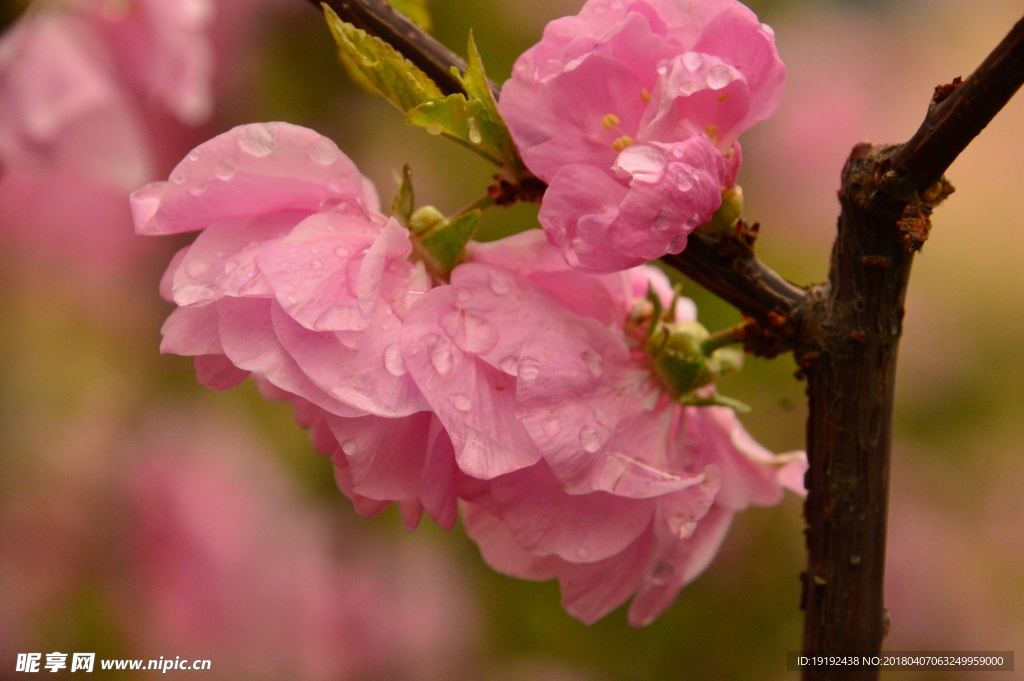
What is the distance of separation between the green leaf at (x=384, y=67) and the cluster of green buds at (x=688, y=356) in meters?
0.12

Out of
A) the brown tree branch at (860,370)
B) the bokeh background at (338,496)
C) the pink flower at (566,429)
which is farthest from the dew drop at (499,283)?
the bokeh background at (338,496)

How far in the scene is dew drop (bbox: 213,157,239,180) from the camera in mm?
273

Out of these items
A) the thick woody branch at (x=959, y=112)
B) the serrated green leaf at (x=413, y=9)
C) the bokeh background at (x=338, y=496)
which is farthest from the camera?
the bokeh background at (x=338, y=496)

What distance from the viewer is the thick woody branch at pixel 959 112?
0.80ft

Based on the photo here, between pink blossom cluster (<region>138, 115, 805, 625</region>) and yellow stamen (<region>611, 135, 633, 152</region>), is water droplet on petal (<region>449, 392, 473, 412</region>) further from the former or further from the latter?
yellow stamen (<region>611, 135, 633, 152</region>)

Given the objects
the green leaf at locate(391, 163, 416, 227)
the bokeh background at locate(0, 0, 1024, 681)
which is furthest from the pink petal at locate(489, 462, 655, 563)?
the bokeh background at locate(0, 0, 1024, 681)

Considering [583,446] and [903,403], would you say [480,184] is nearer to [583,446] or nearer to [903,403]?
[903,403]

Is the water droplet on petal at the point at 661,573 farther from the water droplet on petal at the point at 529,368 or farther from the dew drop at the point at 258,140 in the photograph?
the dew drop at the point at 258,140

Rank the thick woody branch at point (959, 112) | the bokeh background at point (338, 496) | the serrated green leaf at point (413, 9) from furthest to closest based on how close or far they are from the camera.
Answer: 1. the bokeh background at point (338, 496)
2. the serrated green leaf at point (413, 9)
3. the thick woody branch at point (959, 112)

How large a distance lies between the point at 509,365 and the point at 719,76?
118 mm

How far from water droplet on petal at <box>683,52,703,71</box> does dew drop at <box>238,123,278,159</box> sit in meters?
0.14

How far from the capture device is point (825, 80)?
1482mm

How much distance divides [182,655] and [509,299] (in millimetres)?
761

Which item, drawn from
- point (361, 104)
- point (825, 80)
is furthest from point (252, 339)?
point (825, 80)
